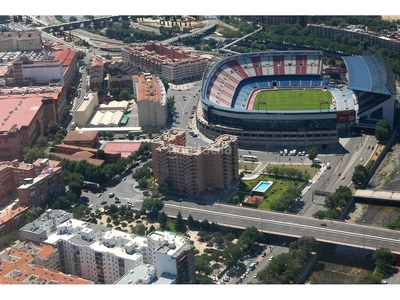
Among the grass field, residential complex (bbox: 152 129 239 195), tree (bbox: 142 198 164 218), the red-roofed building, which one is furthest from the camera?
the grass field

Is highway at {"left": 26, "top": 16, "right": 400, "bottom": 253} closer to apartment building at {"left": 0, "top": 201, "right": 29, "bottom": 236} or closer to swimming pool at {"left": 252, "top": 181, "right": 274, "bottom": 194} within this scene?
swimming pool at {"left": 252, "top": 181, "right": 274, "bottom": 194}

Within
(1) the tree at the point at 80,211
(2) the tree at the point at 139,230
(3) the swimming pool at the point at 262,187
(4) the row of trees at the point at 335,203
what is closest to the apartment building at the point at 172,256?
(2) the tree at the point at 139,230

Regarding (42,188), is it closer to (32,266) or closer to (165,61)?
(32,266)

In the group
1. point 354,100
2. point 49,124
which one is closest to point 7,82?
point 49,124

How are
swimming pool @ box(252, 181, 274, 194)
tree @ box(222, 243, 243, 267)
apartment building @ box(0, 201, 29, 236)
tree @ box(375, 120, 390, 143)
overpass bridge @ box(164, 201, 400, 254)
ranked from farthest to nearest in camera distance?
tree @ box(375, 120, 390, 143) → swimming pool @ box(252, 181, 274, 194) → apartment building @ box(0, 201, 29, 236) → overpass bridge @ box(164, 201, 400, 254) → tree @ box(222, 243, 243, 267)

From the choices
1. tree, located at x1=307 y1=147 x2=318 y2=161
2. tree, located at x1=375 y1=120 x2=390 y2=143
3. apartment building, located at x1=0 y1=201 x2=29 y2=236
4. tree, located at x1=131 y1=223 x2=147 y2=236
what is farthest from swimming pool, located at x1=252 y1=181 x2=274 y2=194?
apartment building, located at x1=0 y1=201 x2=29 y2=236

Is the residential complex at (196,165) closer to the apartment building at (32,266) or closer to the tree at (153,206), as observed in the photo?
the tree at (153,206)
